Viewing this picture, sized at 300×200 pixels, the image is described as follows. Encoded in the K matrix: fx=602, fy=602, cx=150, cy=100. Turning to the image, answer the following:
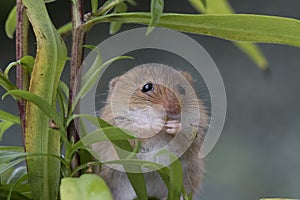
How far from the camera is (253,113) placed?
2477 millimetres

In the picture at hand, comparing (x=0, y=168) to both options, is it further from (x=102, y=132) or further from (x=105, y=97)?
(x=105, y=97)

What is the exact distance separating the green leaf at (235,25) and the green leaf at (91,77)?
4 centimetres

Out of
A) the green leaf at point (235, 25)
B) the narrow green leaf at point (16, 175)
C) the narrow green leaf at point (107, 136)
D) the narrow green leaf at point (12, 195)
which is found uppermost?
the green leaf at point (235, 25)

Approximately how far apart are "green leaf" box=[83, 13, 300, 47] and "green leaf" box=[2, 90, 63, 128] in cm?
11

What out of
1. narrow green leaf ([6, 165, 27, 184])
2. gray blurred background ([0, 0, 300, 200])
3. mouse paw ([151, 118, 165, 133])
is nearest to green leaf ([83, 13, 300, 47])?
mouse paw ([151, 118, 165, 133])

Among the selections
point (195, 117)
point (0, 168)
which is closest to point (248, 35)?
point (195, 117)

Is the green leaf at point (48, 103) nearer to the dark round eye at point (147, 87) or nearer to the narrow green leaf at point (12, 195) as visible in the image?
the narrow green leaf at point (12, 195)

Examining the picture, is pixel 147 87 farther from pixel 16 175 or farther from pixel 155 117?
pixel 16 175

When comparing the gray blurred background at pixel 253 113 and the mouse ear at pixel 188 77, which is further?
the gray blurred background at pixel 253 113

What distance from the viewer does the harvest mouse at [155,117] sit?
69cm

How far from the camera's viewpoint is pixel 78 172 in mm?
615

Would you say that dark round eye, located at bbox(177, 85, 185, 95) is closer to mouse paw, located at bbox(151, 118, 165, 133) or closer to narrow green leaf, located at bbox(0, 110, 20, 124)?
mouse paw, located at bbox(151, 118, 165, 133)

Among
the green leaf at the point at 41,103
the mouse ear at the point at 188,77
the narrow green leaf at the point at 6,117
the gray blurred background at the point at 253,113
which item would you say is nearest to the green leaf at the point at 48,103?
the green leaf at the point at 41,103

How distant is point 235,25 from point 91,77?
16cm
